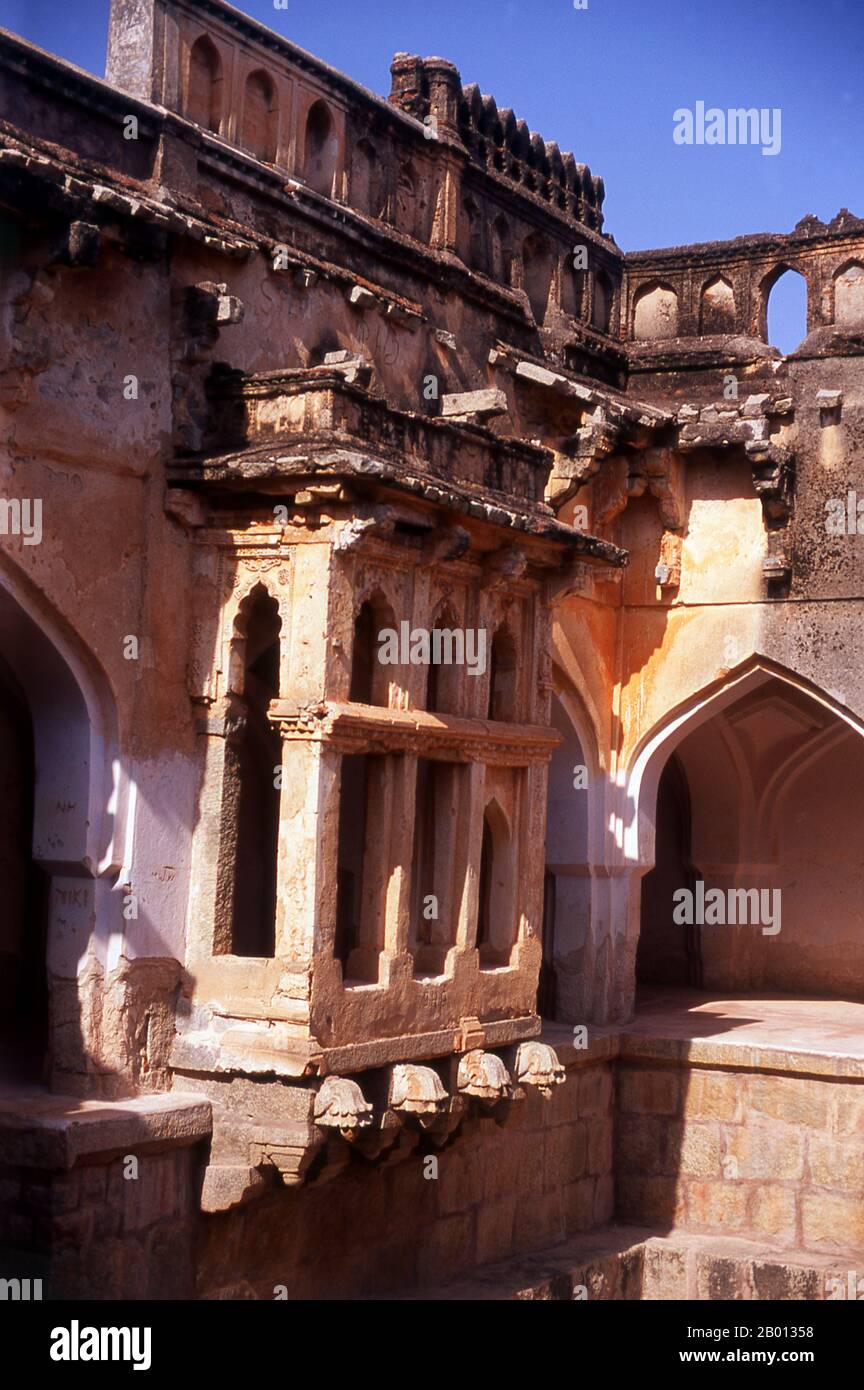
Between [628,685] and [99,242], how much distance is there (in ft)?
20.1

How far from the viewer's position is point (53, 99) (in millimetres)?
7762

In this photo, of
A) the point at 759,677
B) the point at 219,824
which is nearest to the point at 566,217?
the point at 759,677

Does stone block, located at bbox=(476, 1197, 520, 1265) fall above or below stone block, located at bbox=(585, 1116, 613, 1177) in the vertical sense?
below

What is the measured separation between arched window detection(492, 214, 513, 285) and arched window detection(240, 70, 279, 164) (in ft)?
7.94

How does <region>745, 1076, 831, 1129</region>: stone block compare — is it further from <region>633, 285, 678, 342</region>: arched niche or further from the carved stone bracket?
<region>633, 285, 678, 342</region>: arched niche

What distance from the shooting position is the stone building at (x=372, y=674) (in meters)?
7.48

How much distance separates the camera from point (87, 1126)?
6.97m

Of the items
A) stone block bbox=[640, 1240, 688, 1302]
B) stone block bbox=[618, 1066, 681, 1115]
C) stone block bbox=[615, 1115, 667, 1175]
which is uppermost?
stone block bbox=[618, 1066, 681, 1115]

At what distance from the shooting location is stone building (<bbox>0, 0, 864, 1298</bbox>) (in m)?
7.48

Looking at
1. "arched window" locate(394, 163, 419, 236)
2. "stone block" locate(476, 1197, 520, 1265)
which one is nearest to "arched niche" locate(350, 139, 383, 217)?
"arched window" locate(394, 163, 419, 236)

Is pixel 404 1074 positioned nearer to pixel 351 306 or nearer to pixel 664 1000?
pixel 351 306

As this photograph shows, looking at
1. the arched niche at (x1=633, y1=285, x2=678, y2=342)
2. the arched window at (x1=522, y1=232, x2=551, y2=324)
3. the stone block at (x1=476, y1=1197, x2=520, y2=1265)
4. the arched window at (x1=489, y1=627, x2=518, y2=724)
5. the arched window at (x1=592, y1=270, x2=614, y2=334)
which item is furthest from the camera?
the arched niche at (x1=633, y1=285, x2=678, y2=342)

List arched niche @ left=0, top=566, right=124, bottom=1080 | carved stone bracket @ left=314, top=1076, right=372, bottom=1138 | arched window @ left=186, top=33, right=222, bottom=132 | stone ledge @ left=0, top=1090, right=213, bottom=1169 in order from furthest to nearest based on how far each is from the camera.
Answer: arched window @ left=186, top=33, right=222, bottom=132, arched niche @ left=0, top=566, right=124, bottom=1080, carved stone bracket @ left=314, top=1076, right=372, bottom=1138, stone ledge @ left=0, top=1090, right=213, bottom=1169

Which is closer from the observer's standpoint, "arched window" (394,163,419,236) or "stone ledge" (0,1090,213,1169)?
"stone ledge" (0,1090,213,1169)
